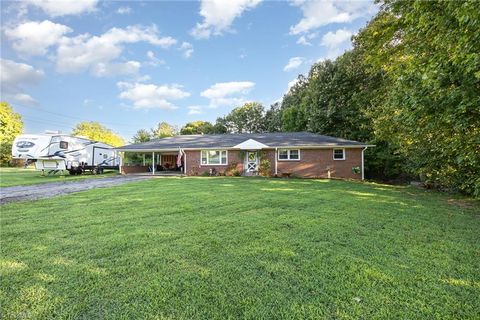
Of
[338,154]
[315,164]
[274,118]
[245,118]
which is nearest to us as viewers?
[338,154]

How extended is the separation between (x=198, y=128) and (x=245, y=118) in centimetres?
889

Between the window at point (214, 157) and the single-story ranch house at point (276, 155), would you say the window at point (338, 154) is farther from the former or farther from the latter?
the window at point (214, 157)

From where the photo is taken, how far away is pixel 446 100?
6.07m

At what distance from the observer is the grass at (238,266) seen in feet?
8.02

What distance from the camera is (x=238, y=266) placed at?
3.33m

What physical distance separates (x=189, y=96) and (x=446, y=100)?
32.4m

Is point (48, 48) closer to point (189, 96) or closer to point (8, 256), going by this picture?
point (189, 96)

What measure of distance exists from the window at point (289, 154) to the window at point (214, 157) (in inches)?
179

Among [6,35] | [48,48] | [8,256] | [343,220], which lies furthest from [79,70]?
[343,220]

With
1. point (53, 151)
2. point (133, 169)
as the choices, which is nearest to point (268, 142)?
point (133, 169)

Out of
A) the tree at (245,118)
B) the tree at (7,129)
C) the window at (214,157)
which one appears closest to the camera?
the window at (214,157)

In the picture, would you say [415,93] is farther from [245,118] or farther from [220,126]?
[245,118]

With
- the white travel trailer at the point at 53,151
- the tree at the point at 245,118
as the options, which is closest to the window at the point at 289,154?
the white travel trailer at the point at 53,151

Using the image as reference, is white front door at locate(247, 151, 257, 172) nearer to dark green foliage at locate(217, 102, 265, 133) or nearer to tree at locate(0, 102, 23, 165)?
dark green foliage at locate(217, 102, 265, 133)
